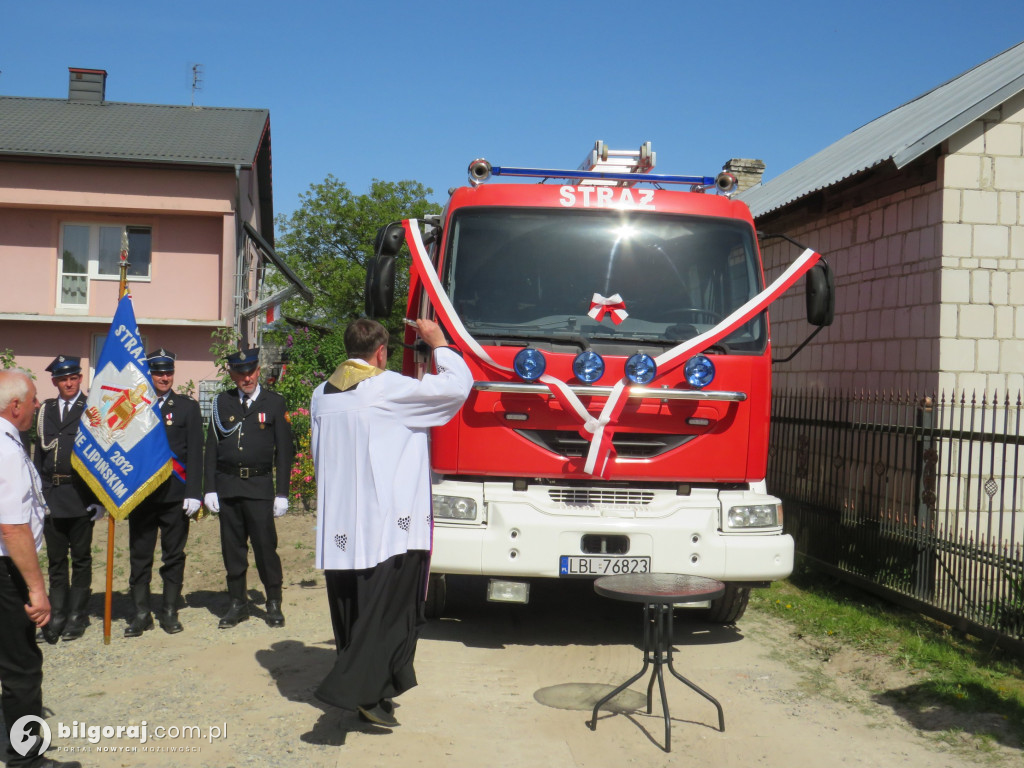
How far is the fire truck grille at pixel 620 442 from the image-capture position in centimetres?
639

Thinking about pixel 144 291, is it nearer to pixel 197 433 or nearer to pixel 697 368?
pixel 197 433

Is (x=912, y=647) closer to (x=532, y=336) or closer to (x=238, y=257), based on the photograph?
(x=532, y=336)

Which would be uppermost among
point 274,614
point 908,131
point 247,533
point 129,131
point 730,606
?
point 129,131

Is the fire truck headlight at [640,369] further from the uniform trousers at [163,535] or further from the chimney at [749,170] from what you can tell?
the chimney at [749,170]

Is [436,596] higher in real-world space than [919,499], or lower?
lower

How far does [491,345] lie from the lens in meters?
6.40

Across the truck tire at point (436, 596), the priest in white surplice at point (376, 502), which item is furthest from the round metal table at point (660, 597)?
A: the truck tire at point (436, 596)

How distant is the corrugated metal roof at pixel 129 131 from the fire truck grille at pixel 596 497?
15.2 m

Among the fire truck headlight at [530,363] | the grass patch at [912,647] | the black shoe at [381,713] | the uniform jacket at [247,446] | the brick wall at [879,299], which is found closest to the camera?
the black shoe at [381,713]

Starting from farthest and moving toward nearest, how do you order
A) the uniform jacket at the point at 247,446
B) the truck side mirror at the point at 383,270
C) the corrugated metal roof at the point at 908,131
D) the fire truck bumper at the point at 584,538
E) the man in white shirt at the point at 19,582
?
Answer: the corrugated metal roof at the point at 908,131 < the uniform jacket at the point at 247,446 < the truck side mirror at the point at 383,270 < the fire truck bumper at the point at 584,538 < the man in white shirt at the point at 19,582

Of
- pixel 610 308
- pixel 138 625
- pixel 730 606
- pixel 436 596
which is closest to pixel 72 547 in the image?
pixel 138 625

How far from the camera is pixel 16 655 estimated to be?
413 centimetres

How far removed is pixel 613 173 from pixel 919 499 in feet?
11.4

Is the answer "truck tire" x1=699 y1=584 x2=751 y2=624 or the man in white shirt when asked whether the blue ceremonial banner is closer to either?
the man in white shirt
